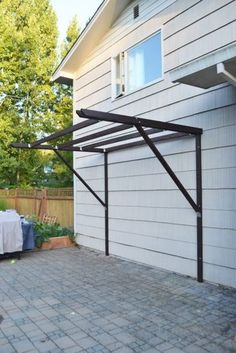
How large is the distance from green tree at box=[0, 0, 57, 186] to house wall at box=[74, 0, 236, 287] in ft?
26.1

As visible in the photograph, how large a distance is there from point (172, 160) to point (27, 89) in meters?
11.4

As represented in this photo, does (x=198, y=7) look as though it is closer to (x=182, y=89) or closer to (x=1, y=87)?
(x=182, y=89)

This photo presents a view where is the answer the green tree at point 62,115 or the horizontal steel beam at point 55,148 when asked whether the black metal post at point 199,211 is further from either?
the green tree at point 62,115

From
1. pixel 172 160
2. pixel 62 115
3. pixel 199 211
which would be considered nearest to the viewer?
pixel 199 211

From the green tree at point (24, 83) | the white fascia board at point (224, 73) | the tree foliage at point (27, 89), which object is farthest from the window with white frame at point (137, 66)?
the green tree at point (24, 83)

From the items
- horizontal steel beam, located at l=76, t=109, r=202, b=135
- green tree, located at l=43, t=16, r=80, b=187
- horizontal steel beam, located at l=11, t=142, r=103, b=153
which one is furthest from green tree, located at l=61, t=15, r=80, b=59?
horizontal steel beam, located at l=76, t=109, r=202, b=135

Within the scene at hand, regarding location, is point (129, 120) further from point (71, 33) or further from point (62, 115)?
point (71, 33)

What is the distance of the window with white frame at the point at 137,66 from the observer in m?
6.39

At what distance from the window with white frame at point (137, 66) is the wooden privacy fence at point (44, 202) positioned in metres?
3.69

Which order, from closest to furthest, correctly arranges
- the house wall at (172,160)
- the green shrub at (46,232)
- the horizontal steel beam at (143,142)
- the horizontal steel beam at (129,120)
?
the horizontal steel beam at (129,120)
the house wall at (172,160)
the horizontal steel beam at (143,142)
the green shrub at (46,232)

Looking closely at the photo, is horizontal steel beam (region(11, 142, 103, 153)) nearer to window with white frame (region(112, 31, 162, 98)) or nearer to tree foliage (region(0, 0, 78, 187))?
window with white frame (region(112, 31, 162, 98))

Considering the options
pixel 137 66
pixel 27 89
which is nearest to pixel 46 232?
pixel 137 66

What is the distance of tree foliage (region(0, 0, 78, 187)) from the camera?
1509cm

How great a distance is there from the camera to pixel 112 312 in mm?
4164
